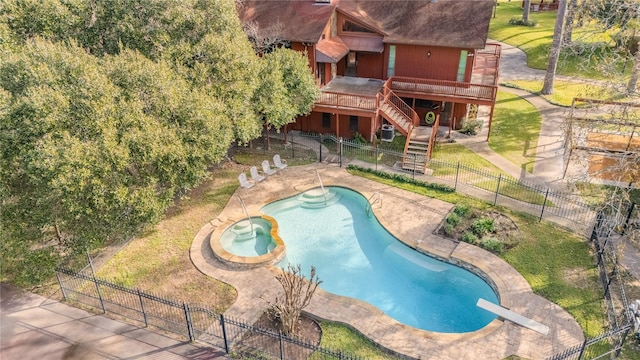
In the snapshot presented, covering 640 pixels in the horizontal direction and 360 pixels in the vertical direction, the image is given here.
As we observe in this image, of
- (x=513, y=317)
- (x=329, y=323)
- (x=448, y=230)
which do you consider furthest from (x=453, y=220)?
(x=329, y=323)

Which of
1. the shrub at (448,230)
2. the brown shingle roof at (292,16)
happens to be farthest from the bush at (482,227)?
the brown shingle roof at (292,16)

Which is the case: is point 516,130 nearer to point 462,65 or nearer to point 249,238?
point 462,65

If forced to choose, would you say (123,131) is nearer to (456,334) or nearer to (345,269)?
(345,269)

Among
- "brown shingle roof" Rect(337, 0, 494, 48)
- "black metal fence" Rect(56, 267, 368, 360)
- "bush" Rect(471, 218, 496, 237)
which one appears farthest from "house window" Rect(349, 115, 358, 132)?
"black metal fence" Rect(56, 267, 368, 360)

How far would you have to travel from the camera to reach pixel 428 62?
30.1m

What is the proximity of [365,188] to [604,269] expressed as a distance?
11.7 metres

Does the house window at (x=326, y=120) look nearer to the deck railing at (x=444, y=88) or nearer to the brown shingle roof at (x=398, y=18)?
the deck railing at (x=444, y=88)

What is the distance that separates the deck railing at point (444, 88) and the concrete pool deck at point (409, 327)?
8.58 meters

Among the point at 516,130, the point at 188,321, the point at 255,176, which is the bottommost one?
the point at 188,321

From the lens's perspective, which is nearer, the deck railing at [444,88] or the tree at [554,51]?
the deck railing at [444,88]

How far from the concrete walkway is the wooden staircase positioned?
618 inches

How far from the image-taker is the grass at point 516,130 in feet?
91.0

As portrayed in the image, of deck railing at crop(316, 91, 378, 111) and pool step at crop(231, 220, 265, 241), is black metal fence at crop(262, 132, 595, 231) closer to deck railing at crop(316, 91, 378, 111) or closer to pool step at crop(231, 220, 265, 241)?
deck railing at crop(316, 91, 378, 111)

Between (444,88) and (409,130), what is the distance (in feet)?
13.2
